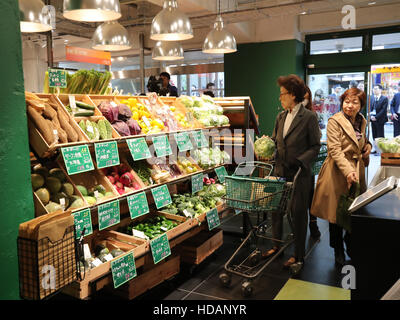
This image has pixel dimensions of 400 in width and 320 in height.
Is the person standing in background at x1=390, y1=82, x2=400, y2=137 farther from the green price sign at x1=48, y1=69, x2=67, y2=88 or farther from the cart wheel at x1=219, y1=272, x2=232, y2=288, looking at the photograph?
the green price sign at x1=48, y1=69, x2=67, y2=88

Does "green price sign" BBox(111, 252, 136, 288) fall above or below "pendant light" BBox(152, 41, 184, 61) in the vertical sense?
below

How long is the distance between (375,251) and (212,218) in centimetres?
266

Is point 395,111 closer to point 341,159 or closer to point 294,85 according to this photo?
point 341,159

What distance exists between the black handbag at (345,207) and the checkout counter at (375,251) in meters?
2.15

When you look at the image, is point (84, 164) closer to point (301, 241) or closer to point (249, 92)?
point (301, 241)

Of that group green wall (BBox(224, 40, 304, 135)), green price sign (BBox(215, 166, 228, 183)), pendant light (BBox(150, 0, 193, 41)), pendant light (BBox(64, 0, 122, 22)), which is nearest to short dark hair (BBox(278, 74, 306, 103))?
pendant light (BBox(150, 0, 193, 41))

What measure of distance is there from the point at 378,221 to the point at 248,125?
12.0ft

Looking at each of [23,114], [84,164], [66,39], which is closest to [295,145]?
[84,164]

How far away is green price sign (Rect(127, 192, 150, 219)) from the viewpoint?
320 cm

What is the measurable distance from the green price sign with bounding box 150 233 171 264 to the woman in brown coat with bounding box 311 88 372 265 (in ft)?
6.03

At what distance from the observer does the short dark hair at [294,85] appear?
3.89 metres

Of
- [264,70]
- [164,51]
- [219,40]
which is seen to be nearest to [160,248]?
[219,40]

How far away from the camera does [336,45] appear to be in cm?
882

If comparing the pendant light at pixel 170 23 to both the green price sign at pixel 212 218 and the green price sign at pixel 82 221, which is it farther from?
the green price sign at pixel 82 221
